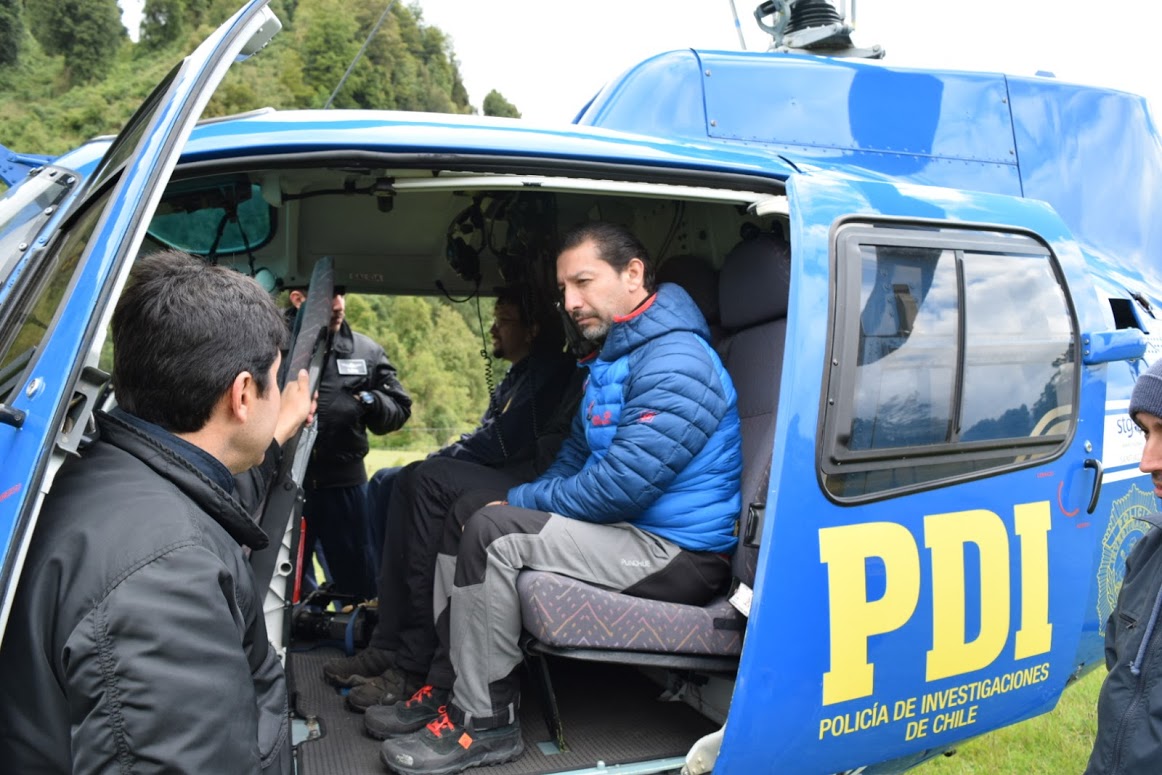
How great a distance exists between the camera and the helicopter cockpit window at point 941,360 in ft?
7.60

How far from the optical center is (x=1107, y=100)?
145 inches

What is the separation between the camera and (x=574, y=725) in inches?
110

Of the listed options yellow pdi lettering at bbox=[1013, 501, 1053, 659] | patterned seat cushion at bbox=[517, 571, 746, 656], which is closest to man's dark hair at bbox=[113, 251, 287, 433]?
patterned seat cushion at bbox=[517, 571, 746, 656]

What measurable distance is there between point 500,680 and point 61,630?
1493 mm

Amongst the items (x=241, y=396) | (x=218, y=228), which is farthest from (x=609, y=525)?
(x=218, y=228)

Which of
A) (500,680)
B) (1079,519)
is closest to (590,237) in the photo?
(500,680)

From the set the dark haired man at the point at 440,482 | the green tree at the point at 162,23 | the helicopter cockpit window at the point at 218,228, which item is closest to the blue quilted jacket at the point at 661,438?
the dark haired man at the point at 440,482

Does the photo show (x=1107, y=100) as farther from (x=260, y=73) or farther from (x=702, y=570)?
(x=260, y=73)

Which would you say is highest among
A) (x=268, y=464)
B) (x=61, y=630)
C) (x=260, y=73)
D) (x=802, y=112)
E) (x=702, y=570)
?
(x=260, y=73)

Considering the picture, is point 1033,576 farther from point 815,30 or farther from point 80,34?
point 80,34

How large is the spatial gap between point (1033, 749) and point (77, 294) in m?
4.06

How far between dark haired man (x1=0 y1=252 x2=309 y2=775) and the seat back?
5.15ft

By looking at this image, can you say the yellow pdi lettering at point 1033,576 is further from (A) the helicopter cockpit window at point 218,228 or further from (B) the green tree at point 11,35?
(B) the green tree at point 11,35

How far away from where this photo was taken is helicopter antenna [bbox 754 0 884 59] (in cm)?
374
